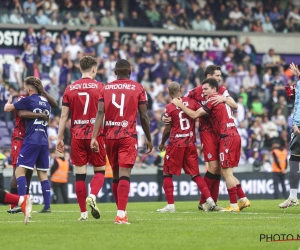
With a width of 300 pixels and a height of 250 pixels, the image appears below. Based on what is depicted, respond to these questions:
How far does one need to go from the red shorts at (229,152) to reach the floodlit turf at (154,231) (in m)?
0.96

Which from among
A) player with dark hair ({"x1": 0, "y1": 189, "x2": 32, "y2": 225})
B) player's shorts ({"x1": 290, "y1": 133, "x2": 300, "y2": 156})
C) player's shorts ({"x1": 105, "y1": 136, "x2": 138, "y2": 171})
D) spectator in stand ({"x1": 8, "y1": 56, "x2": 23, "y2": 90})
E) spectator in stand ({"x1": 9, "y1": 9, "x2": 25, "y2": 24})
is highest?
spectator in stand ({"x1": 9, "y1": 9, "x2": 25, "y2": 24})

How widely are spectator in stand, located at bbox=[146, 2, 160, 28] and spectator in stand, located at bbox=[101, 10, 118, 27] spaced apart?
1.88 m

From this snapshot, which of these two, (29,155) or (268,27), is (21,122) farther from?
(268,27)

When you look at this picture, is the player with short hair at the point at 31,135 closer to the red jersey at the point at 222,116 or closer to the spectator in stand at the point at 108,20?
the red jersey at the point at 222,116

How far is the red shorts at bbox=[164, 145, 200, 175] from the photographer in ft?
54.4

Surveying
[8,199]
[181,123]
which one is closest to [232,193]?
[181,123]

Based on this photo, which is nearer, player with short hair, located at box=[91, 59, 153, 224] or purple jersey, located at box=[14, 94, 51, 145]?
player with short hair, located at box=[91, 59, 153, 224]

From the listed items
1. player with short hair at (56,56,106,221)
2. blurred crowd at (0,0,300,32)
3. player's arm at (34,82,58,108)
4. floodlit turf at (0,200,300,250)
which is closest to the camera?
floodlit turf at (0,200,300,250)

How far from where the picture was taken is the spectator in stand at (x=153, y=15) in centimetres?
3453

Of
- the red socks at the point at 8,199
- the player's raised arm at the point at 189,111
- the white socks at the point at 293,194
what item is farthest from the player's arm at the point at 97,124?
the white socks at the point at 293,194

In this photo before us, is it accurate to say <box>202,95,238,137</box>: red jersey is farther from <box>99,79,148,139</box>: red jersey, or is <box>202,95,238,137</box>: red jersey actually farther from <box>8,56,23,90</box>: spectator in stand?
<box>8,56,23,90</box>: spectator in stand

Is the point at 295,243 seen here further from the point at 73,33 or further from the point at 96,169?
the point at 73,33

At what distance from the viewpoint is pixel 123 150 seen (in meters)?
12.9

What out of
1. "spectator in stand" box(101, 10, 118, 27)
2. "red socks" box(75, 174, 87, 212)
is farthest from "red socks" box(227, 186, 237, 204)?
"spectator in stand" box(101, 10, 118, 27)
